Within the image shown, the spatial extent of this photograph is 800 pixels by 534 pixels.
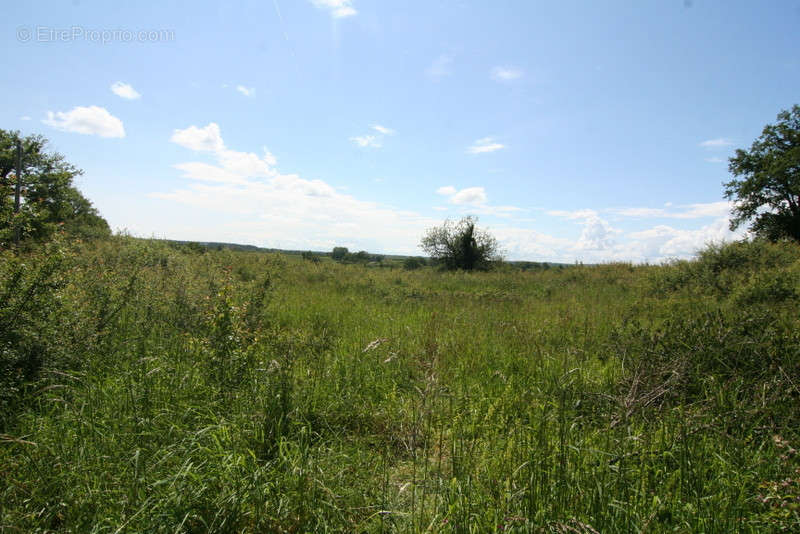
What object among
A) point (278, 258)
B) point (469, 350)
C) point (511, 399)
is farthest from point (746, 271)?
point (278, 258)

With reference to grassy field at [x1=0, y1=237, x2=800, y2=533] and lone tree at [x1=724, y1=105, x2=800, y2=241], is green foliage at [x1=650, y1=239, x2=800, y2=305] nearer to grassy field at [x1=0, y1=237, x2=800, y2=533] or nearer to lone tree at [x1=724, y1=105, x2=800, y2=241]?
grassy field at [x1=0, y1=237, x2=800, y2=533]

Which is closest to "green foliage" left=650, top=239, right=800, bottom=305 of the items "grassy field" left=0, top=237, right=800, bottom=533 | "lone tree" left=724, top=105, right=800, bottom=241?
"grassy field" left=0, top=237, right=800, bottom=533

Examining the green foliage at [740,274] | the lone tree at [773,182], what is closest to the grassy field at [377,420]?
the green foliage at [740,274]

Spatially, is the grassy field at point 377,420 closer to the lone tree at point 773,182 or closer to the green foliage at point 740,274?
the green foliage at point 740,274

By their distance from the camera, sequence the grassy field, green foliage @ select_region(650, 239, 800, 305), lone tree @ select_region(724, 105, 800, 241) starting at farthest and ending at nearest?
lone tree @ select_region(724, 105, 800, 241), green foliage @ select_region(650, 239, 800, 305), the grassy field

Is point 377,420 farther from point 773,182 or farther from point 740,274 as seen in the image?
point 773,182

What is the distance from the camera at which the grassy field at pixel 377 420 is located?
203cm

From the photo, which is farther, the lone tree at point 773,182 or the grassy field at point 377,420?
the lone tree at point 773,182

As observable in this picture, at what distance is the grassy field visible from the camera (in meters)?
2.03

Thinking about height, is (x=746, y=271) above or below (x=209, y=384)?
above

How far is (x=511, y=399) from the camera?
153 inches

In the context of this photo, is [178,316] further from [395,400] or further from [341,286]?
[341,286]

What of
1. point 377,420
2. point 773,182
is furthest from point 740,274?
point 773,182

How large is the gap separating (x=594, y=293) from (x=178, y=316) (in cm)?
1293
